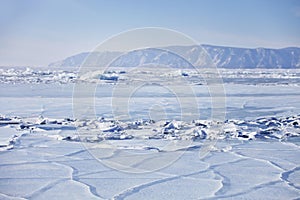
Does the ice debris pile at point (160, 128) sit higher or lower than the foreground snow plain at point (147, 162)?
higher

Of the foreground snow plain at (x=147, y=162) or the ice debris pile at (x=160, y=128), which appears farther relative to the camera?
the ice debris pile at (x=160, y=128)

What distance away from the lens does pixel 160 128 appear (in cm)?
639

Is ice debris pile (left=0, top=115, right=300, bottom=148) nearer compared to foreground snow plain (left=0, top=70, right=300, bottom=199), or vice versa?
foreground snow plain (left=0, top=70, right=300, bottom=199)

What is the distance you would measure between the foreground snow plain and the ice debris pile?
0.02 metres

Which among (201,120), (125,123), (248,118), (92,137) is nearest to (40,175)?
(92,137)

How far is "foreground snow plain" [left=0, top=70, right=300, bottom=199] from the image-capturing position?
10.3 ft

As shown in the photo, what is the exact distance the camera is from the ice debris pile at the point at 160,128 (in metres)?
5.76

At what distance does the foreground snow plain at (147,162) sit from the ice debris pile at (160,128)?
16mm

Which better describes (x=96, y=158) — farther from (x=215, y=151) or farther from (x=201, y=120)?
(x=201, y=120)

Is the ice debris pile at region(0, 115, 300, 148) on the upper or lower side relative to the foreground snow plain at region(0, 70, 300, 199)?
upper

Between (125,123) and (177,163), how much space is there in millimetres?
2844

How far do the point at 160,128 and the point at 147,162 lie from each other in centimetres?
224

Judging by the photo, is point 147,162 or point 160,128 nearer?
point 147,162

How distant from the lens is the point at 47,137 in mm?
5664
